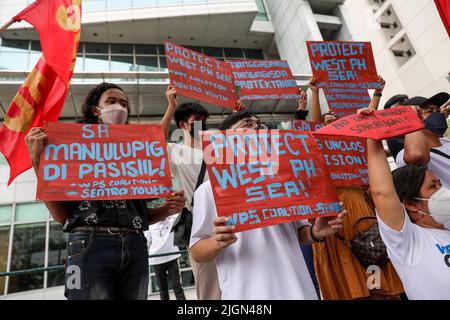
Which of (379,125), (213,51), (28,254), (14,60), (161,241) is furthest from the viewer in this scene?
(213,51)

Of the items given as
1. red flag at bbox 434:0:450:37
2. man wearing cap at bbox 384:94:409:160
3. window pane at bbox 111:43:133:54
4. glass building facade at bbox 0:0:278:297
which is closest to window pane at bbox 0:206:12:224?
glass building facade at bbox 0:0:278:297

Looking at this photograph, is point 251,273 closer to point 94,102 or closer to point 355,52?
point 94,102

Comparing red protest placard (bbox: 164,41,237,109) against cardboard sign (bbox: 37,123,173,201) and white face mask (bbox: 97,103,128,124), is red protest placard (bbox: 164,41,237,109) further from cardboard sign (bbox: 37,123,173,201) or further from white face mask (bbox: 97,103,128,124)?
cardboard sign (bbox: 37,123,173,201)

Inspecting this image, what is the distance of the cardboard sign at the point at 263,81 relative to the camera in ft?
12.7

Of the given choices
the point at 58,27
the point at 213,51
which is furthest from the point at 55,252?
the point at 213,51

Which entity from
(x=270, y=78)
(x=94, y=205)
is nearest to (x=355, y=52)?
(x=270, y=78)

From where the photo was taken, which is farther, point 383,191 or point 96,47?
point 96,47

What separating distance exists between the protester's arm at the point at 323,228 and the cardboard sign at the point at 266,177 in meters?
0.05

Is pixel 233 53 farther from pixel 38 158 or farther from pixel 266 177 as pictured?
pixel 266 177

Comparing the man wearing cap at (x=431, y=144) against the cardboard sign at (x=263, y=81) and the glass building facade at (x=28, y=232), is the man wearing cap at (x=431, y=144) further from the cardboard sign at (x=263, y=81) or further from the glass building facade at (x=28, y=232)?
the glass building facade at (x=28, y=232)

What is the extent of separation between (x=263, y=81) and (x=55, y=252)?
800 centimetres

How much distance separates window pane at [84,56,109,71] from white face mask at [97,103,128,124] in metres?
11.3

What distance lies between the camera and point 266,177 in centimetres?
161

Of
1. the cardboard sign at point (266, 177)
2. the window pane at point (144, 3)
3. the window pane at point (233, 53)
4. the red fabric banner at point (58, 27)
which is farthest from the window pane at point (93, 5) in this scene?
the cardboard sign at point (266, 177)
